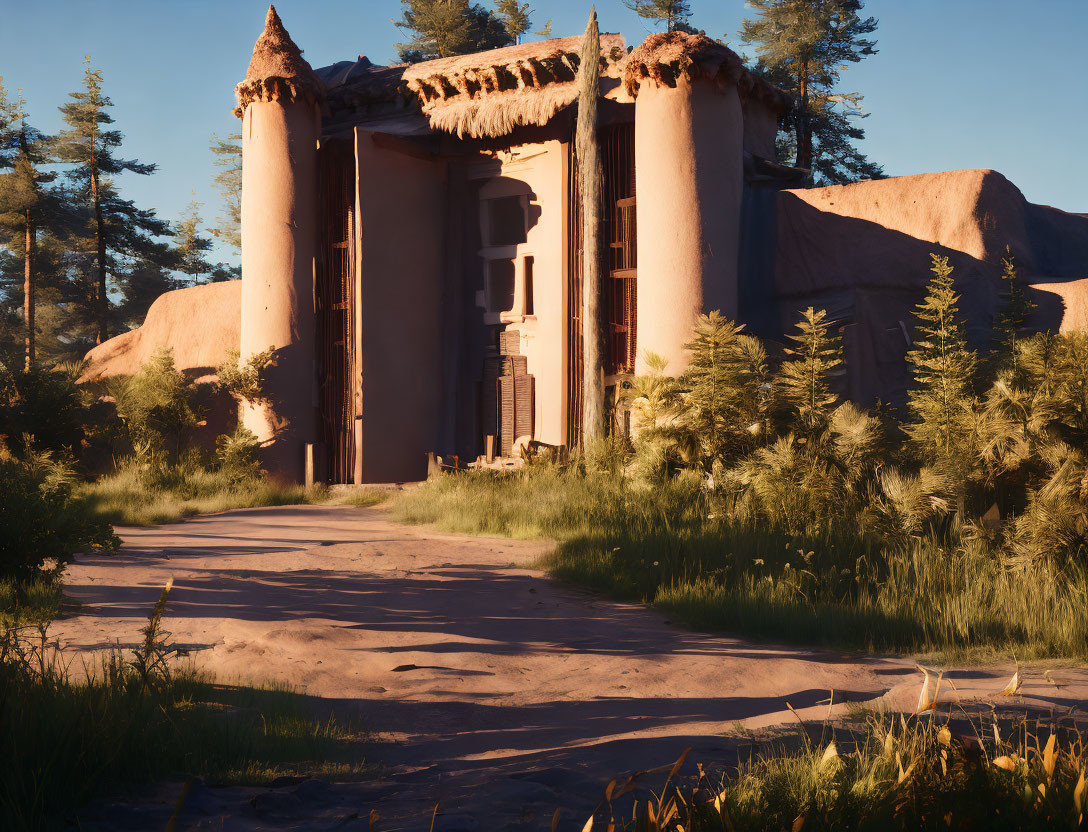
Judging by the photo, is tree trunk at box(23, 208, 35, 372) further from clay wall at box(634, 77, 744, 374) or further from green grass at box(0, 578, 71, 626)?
green grass at box(0, 578, 71, 626)

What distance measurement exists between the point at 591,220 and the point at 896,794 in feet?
37.0

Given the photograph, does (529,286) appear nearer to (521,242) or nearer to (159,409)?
(521,242)

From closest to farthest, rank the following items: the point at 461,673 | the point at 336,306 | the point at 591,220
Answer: the point at 461,673 < the point at 591,220 < the point at 336,306

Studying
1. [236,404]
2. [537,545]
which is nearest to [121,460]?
[236,404]

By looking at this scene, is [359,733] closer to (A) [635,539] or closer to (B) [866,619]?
(B) [866,619]

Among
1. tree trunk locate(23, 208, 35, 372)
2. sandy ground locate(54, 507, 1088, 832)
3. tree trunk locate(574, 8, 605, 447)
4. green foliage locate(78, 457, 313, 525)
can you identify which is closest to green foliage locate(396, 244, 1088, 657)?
sandy ground locate(54, 507, 1088, 832)

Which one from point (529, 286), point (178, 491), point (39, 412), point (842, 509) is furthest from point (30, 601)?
point (529, 286)

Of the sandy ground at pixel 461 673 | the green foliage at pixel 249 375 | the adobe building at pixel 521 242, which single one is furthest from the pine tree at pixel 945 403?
the green foliage at pixel 249 375

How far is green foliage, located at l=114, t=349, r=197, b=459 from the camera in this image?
14430 millimetres

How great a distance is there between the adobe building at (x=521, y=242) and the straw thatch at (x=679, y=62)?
0.03m

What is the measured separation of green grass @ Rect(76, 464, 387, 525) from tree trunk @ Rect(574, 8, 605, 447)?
3.30 metres

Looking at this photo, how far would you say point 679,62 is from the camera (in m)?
12.0

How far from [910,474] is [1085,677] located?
3.47m

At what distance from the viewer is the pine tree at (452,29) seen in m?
25.2
